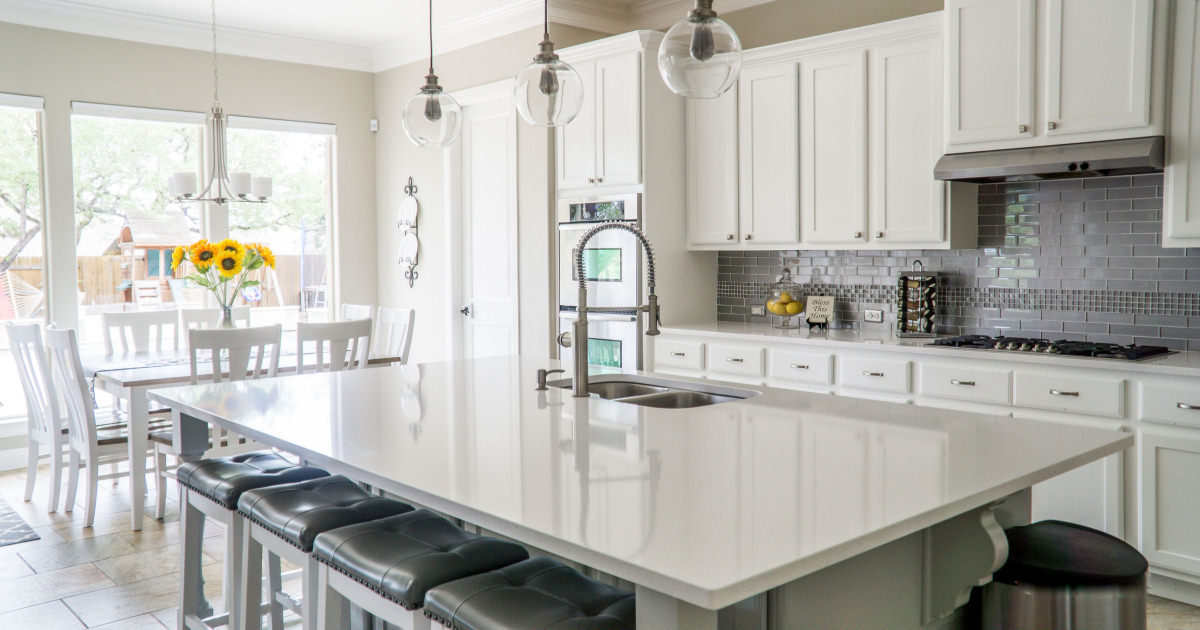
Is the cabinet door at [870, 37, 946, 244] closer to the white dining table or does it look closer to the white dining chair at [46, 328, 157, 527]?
the white dining table

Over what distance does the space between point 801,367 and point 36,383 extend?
374 cm

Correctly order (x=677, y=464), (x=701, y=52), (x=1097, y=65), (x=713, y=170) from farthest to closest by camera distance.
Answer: (x=713, y=170), (x=1097, y=65), (x=701, y=52), (x=677, y=464)

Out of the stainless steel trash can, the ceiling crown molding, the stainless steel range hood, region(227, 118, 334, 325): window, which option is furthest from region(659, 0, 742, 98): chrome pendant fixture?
region(227, 118, 334, 325): window

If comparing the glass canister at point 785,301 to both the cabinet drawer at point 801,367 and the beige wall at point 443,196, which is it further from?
the beige wall at point 443,196

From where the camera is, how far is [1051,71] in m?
3.36

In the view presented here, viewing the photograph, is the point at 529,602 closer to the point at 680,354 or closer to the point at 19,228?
the point at 680,354

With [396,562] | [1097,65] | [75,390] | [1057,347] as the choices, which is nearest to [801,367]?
[1057,347]

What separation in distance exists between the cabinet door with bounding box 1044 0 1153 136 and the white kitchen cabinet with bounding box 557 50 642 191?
204cm

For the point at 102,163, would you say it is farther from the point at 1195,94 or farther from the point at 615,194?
the point at 1195,94

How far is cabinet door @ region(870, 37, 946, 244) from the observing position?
151 inches

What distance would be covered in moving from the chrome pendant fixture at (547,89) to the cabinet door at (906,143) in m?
1.98

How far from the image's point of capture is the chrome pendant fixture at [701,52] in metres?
2.01

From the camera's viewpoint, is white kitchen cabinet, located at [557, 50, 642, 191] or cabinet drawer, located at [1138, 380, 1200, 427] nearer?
cabinet drawer, located at [1138, 380, 1200, 427]

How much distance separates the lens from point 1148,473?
10.0 feet
